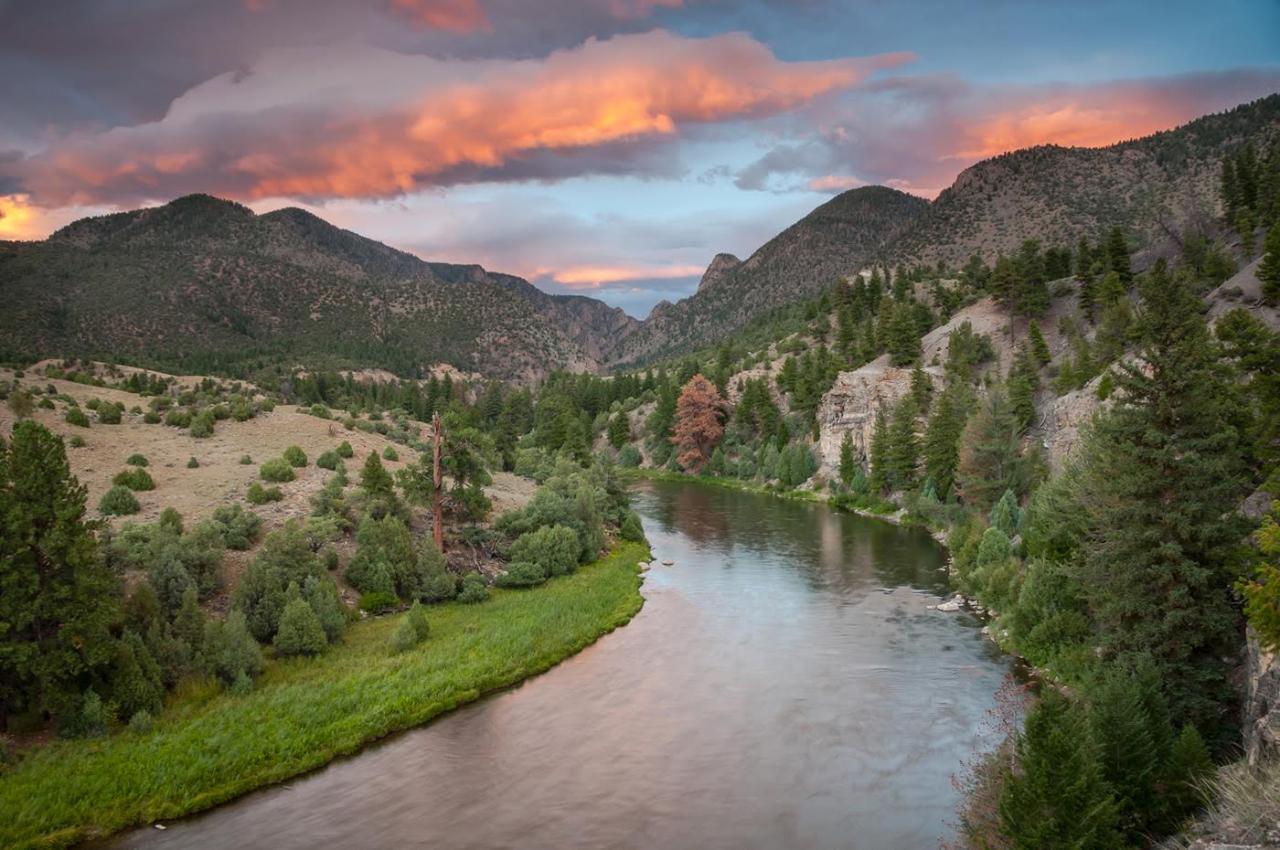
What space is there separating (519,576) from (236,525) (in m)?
15.7

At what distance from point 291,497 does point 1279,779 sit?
46.2 m

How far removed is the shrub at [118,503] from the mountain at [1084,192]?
142 metres

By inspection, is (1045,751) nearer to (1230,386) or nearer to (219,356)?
(1230,386)

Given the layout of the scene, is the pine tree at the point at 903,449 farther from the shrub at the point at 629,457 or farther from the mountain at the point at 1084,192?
the mountain at the point at 1084,192

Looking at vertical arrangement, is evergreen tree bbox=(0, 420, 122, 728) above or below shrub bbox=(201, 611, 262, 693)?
above

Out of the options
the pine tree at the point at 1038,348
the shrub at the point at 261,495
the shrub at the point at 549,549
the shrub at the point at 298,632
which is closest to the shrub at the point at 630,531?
the shrub at the point at 549,549

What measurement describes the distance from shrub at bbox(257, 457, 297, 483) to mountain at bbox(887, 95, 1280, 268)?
133 m

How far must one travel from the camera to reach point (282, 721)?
87.0ft

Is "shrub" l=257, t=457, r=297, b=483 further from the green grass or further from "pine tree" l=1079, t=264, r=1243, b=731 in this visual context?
"pine tree" l=1079, t=264, r=1243, b=731

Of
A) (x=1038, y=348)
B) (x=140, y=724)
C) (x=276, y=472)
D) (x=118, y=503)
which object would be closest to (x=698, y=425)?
(x=1038, y=348)

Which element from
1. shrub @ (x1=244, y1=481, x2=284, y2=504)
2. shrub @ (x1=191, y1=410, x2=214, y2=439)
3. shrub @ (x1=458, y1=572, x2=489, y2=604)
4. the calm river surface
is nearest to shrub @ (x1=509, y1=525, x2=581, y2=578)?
shrub @ (x1=458, y1=572, x2=489, y2=604)

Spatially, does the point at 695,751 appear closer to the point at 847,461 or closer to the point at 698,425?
the point at 847,461

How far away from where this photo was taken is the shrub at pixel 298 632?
3164cm

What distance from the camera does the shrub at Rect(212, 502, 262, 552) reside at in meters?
38.1
